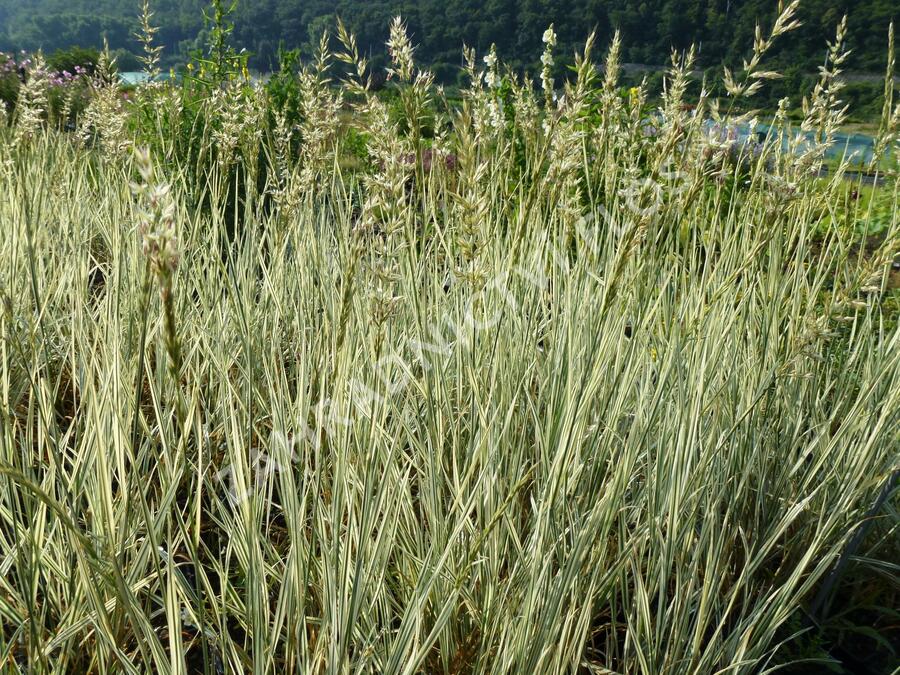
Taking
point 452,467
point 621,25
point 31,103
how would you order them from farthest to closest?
point 621,25
point 31,103
point 452,467

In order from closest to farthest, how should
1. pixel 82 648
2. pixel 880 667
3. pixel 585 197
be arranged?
pixel 82 648
pixel 880 667
pixel 585 197

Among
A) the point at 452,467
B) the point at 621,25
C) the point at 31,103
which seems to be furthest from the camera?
the point at 621,25

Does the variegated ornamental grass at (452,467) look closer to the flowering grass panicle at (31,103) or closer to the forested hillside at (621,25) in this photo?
the flowering grass panicle at (31,103)

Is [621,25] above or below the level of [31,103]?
above

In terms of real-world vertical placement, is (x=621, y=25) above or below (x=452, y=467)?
above

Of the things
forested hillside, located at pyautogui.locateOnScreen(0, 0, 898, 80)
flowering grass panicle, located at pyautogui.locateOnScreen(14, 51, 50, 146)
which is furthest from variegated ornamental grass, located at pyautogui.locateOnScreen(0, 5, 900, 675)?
forested hillside, located at pyautogui.locateOnScreen(0, 0, 898, 80)

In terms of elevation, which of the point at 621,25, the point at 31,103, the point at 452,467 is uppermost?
the point at 621,25

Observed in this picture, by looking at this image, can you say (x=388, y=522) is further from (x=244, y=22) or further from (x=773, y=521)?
(x=244, y=22)

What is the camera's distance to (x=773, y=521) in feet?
4.62

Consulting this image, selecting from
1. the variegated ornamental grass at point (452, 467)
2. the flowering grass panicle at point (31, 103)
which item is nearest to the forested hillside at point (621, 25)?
the flowering grass panicle at point (31, 103)

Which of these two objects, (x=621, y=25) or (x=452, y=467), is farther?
(x=621, y=25)

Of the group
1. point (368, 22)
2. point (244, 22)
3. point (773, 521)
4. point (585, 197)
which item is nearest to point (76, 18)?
point (244, 22)

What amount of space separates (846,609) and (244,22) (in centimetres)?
2318

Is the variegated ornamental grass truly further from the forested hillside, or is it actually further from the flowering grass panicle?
the forested hillside
